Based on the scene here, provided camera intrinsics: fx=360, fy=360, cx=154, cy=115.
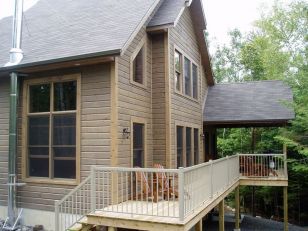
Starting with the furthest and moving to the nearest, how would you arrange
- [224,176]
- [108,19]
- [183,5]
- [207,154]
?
[207,154]
[183,5]
[224,176]
[108,19]

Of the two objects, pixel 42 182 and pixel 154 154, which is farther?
pixel 154 154

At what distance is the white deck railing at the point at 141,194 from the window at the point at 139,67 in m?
2.60

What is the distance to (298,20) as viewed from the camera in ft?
90.0

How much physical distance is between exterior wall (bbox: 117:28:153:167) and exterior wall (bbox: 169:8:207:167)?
0.78 meters

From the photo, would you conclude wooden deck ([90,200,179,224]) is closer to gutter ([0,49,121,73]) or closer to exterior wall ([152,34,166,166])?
exterior wall ([152,34,166,166])

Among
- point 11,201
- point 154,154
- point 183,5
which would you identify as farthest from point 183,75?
point 11,201

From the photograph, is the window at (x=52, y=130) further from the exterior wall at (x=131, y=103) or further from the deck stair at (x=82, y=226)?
the deck stair at (x=82, y=226)

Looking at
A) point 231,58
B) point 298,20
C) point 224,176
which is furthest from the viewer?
point 231,58

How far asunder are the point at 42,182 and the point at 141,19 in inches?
185

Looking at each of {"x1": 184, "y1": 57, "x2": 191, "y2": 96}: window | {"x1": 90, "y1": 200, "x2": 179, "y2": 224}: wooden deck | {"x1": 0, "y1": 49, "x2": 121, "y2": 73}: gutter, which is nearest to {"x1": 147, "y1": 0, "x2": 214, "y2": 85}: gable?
{"x1": 184, "y1": 57, "x2": 191, "y2": 96}: window

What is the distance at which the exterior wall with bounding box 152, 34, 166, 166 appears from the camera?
1002 centimetres

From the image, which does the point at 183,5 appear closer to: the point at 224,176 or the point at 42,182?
the point at 224,176

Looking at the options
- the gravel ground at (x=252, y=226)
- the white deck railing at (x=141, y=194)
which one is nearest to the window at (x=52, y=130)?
the white deck railing at (x=141, y=194)

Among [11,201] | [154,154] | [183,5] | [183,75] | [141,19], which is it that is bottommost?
[11,201]
